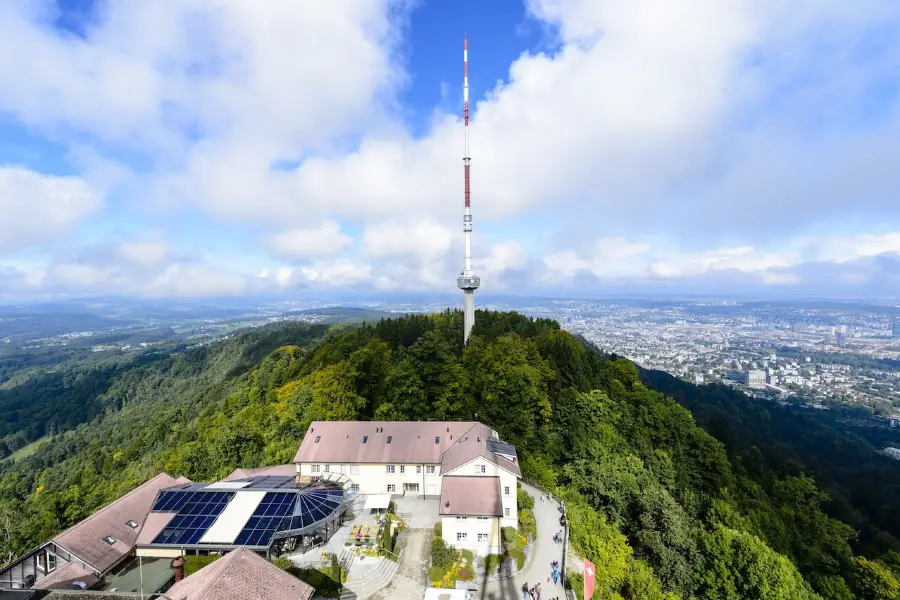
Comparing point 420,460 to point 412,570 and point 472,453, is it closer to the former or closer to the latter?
point 472,453

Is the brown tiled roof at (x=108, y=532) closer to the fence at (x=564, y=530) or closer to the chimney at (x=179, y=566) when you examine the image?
the chimney at (x=179, y=566)

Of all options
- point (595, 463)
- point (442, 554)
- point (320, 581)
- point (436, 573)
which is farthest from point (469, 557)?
point (595, 463)

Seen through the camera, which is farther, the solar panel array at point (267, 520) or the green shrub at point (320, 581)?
the solar panel array at point (267, 520)

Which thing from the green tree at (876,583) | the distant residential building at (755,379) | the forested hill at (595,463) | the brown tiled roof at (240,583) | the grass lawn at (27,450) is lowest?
the grass lawn at (27,450)

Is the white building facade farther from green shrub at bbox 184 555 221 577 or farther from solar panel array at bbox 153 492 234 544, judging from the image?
green shrub at bbox 184 555 221 577

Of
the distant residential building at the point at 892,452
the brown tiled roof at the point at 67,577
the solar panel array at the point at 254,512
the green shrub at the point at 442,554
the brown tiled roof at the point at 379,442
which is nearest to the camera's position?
the brown tiled roof at the point at 67,577

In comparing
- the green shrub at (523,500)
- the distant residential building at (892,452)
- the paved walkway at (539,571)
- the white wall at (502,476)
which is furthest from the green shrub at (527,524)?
the distant residential building at (892,452)
